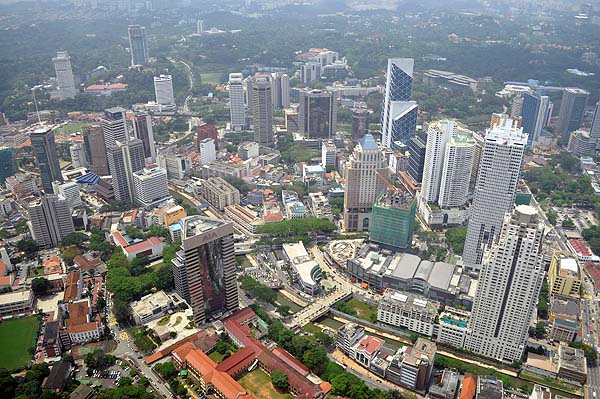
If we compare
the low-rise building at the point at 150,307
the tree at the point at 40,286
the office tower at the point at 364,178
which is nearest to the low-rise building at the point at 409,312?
the office tower at the point at 364,178

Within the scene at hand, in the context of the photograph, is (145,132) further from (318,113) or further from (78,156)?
(318,113)

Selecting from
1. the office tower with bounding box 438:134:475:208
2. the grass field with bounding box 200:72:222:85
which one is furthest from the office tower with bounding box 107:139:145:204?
the grass field with bounding box 200:72:222:85

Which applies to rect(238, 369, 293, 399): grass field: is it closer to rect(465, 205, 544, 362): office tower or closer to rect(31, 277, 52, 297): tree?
rect(465, 205, 544, 362): office tower

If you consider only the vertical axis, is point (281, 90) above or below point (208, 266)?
below

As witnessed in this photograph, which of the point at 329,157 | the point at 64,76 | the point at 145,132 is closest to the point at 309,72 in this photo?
the point at 329,157

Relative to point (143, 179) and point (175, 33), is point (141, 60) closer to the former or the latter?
point (175, 33)

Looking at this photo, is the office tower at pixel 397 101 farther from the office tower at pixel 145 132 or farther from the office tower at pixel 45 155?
the office tower at pixel 45 155

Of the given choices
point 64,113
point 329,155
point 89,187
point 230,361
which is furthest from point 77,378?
point 64,113
